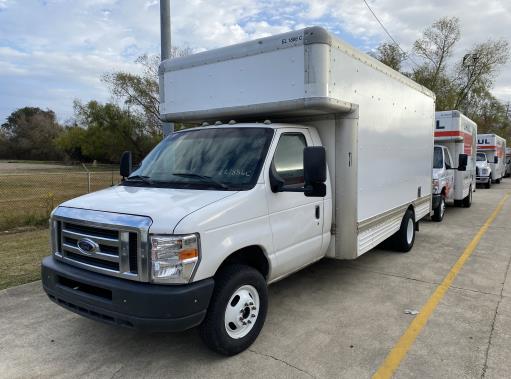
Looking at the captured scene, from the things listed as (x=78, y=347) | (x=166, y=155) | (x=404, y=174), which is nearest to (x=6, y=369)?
(x=78, y=347)

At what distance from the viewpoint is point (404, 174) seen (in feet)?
22.8

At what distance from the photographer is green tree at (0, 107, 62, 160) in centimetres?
7656

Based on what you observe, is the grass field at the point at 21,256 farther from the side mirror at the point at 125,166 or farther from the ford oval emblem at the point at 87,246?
the ford oval emblem at the point at 87,246

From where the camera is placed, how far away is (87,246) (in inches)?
138

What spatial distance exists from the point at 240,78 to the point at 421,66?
35.2 metres

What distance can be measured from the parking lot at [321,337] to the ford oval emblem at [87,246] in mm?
Result: 1054

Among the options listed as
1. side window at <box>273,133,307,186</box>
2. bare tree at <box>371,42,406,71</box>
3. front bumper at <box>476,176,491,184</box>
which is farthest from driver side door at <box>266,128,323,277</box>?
bare tree at <box>371,42,406,71</box>

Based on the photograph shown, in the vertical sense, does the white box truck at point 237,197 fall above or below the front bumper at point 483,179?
above

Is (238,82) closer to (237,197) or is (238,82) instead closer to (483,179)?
(237,197)

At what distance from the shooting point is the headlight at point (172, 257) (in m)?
3.16

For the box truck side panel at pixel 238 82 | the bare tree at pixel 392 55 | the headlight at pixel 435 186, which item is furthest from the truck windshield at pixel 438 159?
the bare tree at pixel 392 55

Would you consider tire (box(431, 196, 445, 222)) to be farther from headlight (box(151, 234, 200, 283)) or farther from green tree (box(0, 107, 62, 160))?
green tree (box(0, 107, 62, 160))

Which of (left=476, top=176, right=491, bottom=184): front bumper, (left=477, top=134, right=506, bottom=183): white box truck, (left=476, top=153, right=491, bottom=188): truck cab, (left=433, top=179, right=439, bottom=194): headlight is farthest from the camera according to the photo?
(left=477, top=134, right=506, bottom=183): white box truck

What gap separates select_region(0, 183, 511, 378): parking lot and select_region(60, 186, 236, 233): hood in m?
1.38
